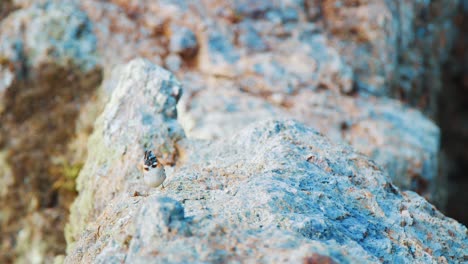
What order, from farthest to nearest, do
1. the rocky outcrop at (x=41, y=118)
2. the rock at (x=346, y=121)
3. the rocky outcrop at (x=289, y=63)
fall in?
the rocky outcrop at (x=289, y=63) → the rock at (x=346, y=121) → the rocky outcrop at (x=41, y=118)

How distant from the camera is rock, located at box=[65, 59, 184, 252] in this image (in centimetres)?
596

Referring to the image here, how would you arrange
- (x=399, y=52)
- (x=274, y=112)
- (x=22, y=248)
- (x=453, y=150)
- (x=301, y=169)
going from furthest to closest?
(x=453, y=150)
(x=399, y=52)
(x=274, y=112)
(x=22, y=248)
(x=301, y=169)

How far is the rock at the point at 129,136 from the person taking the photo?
596 cm

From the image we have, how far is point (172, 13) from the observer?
10.4 m

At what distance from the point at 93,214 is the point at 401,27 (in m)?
8.07

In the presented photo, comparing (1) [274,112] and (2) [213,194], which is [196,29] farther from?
(2) [213,194]

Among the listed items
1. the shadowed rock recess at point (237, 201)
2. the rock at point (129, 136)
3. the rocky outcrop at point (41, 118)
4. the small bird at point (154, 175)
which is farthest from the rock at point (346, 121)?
the small bird at point (154, 175)

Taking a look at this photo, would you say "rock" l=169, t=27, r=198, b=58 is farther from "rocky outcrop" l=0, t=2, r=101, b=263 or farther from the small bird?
the small bird

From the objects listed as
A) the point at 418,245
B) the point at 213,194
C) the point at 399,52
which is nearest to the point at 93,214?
the point at 213,194

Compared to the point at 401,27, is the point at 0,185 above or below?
below

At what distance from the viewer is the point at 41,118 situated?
9492 millimetres

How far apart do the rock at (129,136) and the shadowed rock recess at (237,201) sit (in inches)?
0.5

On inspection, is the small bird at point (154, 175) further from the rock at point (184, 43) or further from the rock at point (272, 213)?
the rock at point (184, 43)

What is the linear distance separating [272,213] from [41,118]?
6.52m
